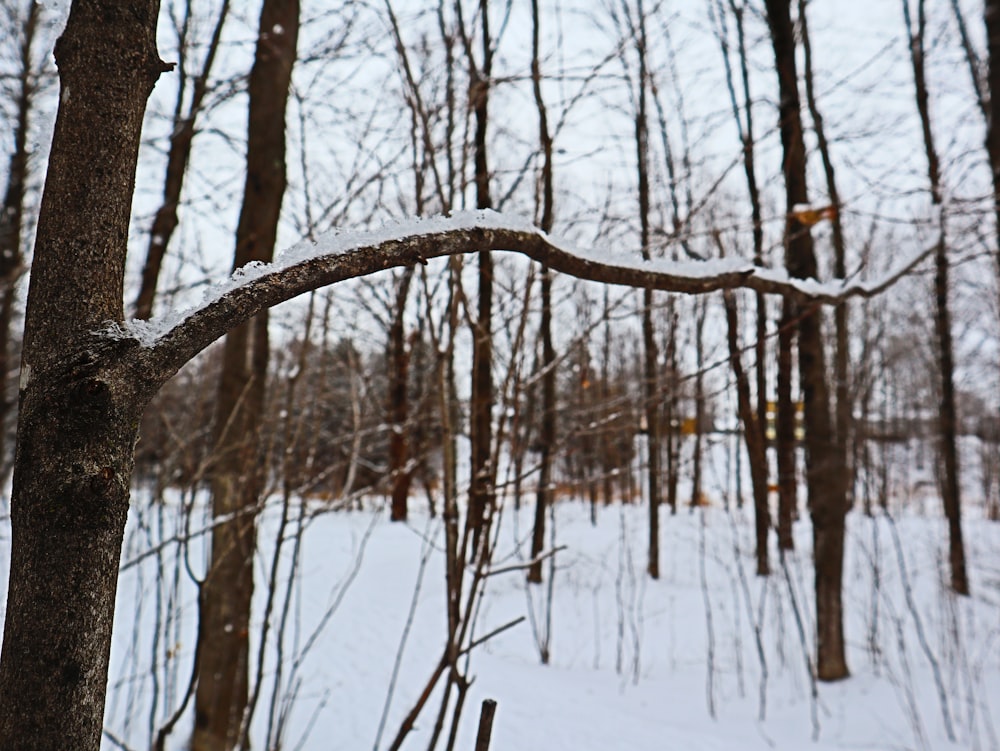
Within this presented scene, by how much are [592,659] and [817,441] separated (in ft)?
9.45

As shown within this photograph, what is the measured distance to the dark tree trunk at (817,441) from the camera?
16.3 ft

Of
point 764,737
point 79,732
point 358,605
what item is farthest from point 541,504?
point 79,732

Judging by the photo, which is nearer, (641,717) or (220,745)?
(220,745)

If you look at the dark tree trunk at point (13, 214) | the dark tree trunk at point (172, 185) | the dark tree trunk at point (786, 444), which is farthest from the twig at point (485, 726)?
the dark tree trunk at point (786, 444)

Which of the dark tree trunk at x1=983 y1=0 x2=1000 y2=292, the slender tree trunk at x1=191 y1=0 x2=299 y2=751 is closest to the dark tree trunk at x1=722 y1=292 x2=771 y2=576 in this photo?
the slender tree trunk at x1=191 y1=0 x2=299 y2=751

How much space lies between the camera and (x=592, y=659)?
600cm

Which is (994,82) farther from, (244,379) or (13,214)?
(13,214)

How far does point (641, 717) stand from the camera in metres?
4.04

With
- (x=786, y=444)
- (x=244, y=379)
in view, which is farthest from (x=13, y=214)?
(x=786, y=444)

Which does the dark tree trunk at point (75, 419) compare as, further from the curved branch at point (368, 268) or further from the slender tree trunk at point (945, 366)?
the slender tree trunk at point (945, 366)

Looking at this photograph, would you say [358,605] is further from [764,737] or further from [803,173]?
[803,173]

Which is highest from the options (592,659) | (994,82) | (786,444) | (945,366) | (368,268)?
(994,82)

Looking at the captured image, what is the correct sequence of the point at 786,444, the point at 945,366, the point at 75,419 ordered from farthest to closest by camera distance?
1. the point at 786,444
2. the point at 945,366
3. the point at 75,419

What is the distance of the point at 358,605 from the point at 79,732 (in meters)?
7.44
